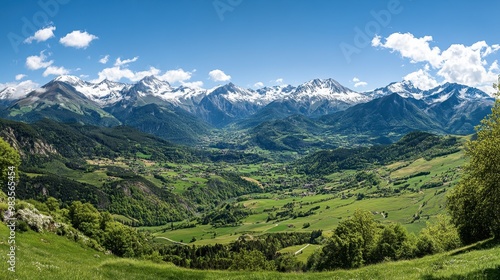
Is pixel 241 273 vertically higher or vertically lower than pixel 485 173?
lower

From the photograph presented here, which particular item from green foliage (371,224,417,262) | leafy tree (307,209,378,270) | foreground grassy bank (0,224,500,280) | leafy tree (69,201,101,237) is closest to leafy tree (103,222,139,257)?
leafy tree (69,201,101,237)

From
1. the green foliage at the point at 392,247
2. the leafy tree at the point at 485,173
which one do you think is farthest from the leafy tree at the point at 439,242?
the leafy tree at the point at 485,173

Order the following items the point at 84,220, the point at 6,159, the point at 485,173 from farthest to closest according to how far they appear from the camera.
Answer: the point at 84,220 → the point at 6,159 → the point at 485,173

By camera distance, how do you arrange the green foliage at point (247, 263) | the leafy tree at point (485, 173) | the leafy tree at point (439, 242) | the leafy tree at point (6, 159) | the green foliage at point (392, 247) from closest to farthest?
the leafy tree at point (485, 173) → the leafy tree at point (6, 159) → the leafy tree at point (439, 242) → the green foliage at point (392, 247) → the green foliage at point (247, 263)

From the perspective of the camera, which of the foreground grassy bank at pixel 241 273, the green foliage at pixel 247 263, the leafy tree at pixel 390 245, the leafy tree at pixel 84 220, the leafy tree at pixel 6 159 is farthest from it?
the leafy tree at pixel 84 220

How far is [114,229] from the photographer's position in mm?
85875

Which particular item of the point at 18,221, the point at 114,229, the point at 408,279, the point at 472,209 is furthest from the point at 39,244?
the point at 472,209

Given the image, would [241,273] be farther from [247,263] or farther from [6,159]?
[6,159]

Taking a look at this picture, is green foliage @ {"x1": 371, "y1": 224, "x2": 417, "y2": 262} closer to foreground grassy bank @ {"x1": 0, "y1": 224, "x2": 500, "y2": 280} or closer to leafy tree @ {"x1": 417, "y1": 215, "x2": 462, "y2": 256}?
leafy tree @ {"x1": 417, "y1": 215, "x2": 462, "y2": 256}

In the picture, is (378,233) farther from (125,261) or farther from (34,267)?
(34,267)

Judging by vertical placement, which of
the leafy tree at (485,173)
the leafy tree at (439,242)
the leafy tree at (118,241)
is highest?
the leafy tree at (485,173)

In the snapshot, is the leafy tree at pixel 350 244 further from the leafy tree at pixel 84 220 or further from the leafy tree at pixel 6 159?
the leafy tree at pixel 6 159

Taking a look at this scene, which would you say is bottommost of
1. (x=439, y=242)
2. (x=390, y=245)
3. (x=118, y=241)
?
(x=439, y=242)

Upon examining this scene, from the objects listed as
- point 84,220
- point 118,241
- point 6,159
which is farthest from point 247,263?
point 6,159
